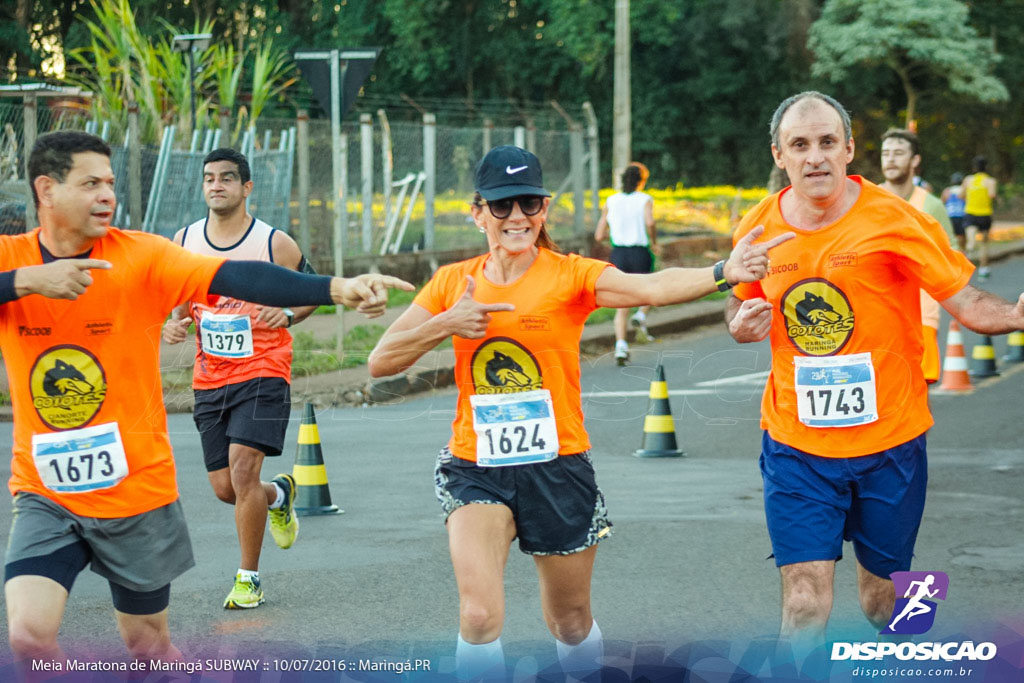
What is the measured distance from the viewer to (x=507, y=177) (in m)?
4.41

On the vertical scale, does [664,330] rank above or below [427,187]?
below

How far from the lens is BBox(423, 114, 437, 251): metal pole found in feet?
66.5

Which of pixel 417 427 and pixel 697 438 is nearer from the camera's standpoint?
pixel 697 438

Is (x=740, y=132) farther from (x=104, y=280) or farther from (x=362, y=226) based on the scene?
(x=104, y=280)

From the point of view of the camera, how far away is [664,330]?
17.0 metres

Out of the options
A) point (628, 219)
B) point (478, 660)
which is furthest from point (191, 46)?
point (478, 660)

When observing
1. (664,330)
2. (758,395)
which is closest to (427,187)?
(664,330)

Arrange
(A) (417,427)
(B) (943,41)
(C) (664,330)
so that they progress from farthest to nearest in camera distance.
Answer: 1. (B) (943,41)
2. (C) (664,330)
3. (A) (417,427)

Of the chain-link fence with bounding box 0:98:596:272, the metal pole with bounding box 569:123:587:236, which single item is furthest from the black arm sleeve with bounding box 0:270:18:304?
the metal pole with bounding box 569:123:587:236

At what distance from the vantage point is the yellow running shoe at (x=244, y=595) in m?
6.13

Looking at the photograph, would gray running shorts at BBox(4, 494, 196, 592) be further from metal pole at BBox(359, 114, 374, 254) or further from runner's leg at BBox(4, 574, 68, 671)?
metal pole at BBox(359, 114, 374, 254)

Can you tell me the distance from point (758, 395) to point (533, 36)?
3109cm

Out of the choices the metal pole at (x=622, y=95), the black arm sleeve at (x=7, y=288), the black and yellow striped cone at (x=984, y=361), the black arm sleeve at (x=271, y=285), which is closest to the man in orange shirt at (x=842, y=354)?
the black arm sleeve at (x=271, y=285)

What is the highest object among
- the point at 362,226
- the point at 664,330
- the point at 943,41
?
the point at 943,41
